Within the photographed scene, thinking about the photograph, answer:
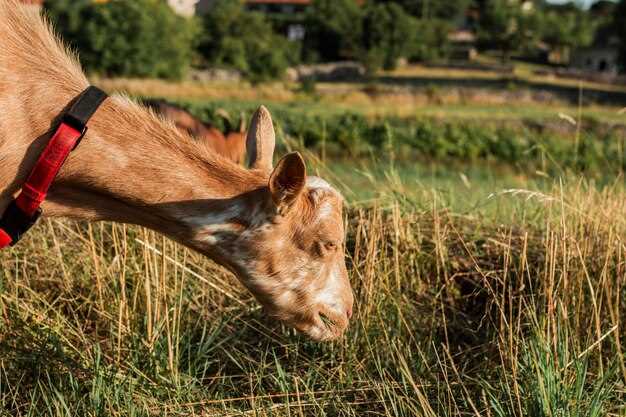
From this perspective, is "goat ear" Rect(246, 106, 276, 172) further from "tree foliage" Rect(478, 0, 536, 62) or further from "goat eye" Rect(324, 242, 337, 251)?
"tree foliage" Rect(478, 0, 536, 62)

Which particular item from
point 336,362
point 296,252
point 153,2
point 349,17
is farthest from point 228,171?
point 349,17

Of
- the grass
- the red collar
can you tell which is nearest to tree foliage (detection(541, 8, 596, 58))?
the grass

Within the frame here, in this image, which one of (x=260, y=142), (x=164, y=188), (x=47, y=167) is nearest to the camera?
(x=47, y=167)

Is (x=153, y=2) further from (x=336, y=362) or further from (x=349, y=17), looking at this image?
(x=336, y=362)

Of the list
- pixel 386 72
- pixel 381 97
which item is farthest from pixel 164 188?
pixel 386 72

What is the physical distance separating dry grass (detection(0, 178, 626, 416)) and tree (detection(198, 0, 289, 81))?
69502 mm

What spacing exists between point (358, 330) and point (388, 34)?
86.9 m

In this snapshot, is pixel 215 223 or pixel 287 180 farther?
pixel 215 223

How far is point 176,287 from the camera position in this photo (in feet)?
17.2

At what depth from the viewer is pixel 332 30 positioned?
302 feet

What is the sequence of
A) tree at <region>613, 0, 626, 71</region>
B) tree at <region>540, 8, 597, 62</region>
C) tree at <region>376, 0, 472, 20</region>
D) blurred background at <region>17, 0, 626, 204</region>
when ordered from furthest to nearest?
1. tree at <region>376, 0, 472, 20</region>
2. tree at <region>540, 8, 597, 62</region>
3. tree at <region>613, 0, 626, 71</region>
4. blurred background at <region>17, 0, 626, 204</region>

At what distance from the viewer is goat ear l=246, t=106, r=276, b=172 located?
428 cm

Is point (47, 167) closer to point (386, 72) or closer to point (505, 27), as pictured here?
point (386, 72)

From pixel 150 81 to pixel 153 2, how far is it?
1221 centimetres
